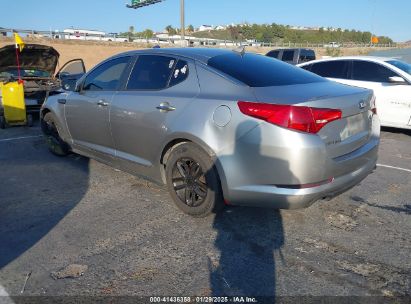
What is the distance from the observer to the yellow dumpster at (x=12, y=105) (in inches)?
321

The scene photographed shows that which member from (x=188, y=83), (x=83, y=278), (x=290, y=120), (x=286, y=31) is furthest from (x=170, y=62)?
(x=286, y=31)

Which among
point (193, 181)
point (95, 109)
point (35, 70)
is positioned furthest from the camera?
point (35, 70)

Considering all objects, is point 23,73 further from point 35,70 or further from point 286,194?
point 286,194

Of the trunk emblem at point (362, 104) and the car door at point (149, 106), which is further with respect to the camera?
the car door at point (149, 106)

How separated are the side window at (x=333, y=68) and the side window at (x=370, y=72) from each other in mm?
212

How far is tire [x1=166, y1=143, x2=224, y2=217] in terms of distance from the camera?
11.5 feet

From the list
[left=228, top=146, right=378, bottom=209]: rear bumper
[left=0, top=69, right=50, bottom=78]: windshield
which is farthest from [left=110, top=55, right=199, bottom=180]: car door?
[left=0, top=69, right=50, bottom=78]: windshield

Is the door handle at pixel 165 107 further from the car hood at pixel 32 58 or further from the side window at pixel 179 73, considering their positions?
the car hood at pixel 32 58

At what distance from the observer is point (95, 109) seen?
15.5 feet

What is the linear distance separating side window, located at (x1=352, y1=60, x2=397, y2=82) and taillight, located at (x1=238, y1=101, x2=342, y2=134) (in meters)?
5.18

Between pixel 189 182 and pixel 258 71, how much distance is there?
51.2 inches

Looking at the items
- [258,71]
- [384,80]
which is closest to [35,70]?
[258,71]

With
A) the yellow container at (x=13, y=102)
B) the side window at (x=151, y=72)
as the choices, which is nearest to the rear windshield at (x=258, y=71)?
the side window at (x=151, y=72)

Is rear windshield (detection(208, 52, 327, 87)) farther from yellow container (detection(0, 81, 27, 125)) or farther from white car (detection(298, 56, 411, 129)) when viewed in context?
yellow container (detection(0, 81, 27, 125))
